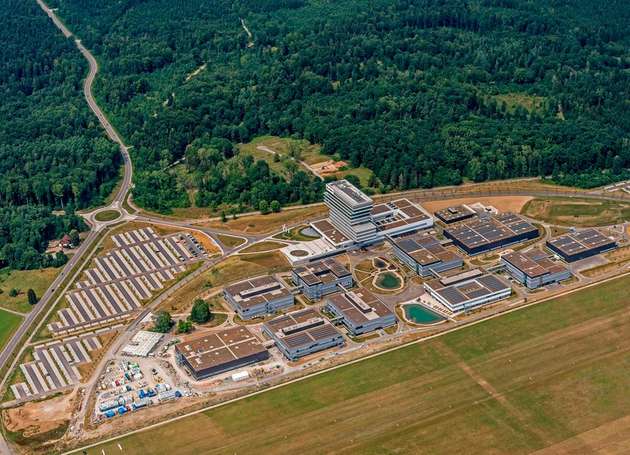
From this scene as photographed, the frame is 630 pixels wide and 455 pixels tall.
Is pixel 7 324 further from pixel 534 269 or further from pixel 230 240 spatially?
pixel 534 269

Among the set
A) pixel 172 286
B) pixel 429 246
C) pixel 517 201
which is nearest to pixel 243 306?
pixel 172 286

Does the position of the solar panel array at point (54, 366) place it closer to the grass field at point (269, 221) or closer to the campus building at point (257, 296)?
the campus building at point (257, 296)

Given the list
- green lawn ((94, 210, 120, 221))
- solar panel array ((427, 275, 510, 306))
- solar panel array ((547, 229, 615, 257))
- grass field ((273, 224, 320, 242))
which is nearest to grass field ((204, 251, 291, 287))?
grass field ((273, 224, 320, 242))

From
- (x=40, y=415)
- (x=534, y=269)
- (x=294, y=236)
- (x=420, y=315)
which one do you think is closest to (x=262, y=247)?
(x=294, y=236)

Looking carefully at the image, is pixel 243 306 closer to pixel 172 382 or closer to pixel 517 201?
pixel 172 382

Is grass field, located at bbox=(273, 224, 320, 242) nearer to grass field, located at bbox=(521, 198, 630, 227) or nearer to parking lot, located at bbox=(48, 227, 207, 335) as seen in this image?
parking lot, located at bbox=(48, 227, 207, 335)

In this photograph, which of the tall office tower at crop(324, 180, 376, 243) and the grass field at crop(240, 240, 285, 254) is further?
the grass field at crop(240, 240, 285, 254)
